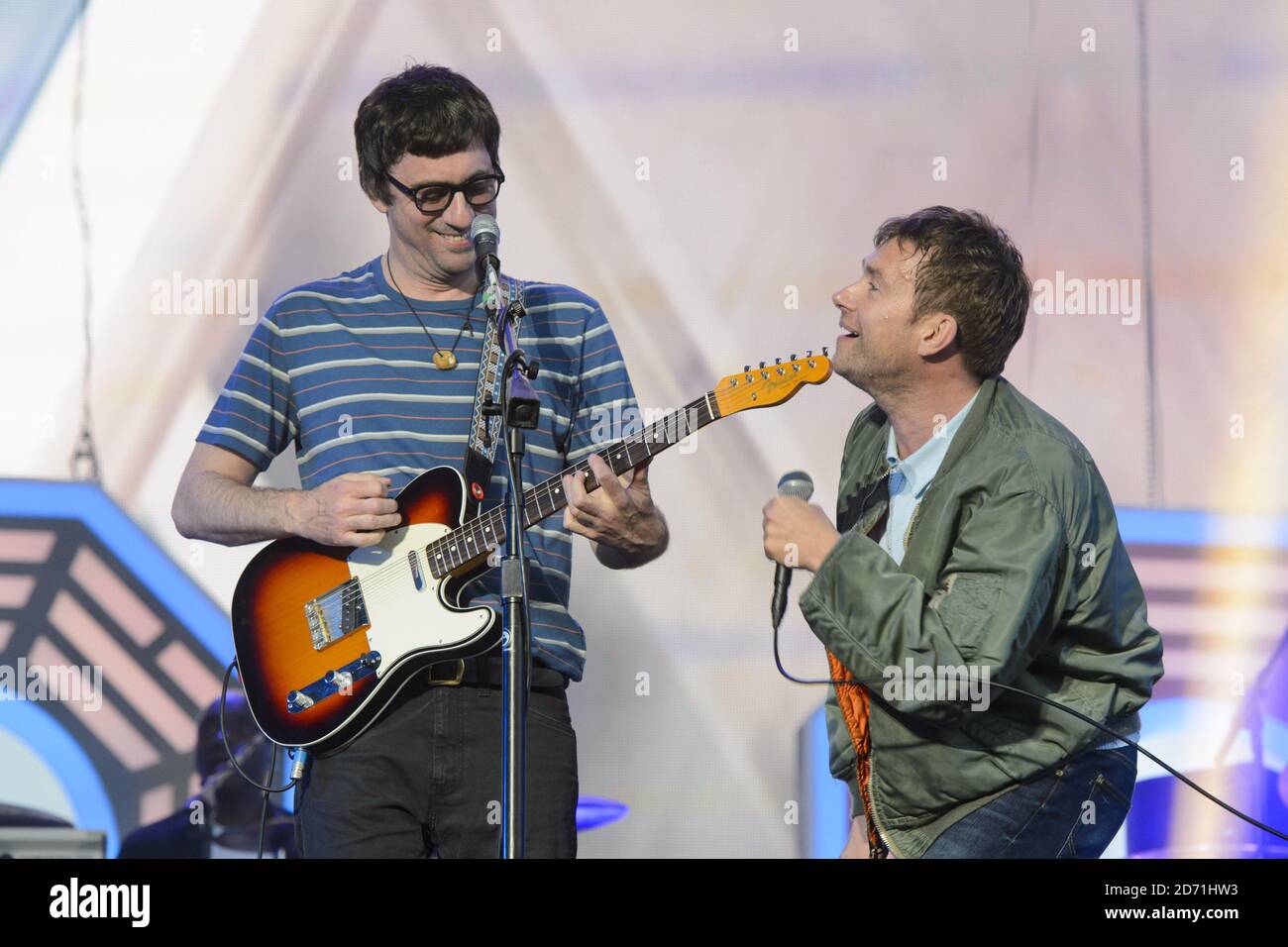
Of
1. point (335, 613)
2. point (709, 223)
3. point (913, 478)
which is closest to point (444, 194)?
point (335, 613)

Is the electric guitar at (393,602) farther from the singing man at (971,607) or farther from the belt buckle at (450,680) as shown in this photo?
the singing man at (971,607)

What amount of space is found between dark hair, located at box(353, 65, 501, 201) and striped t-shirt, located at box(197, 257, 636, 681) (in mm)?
232

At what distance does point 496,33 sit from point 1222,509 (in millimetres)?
2471

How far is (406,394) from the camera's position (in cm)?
302

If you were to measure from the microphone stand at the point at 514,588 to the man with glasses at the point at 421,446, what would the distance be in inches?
12.8

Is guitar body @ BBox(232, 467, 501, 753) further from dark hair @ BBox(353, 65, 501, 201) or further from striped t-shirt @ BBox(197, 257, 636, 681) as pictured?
dark hair @ BBox(353, 65, 501, 201)

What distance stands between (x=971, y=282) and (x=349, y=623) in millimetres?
1429

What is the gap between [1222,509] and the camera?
13.8 ft

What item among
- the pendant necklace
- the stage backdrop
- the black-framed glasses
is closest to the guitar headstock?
the pendant necklace

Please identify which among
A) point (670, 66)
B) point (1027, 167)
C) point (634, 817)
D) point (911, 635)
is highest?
point (670, 66)

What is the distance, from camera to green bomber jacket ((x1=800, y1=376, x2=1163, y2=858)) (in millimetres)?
2590
